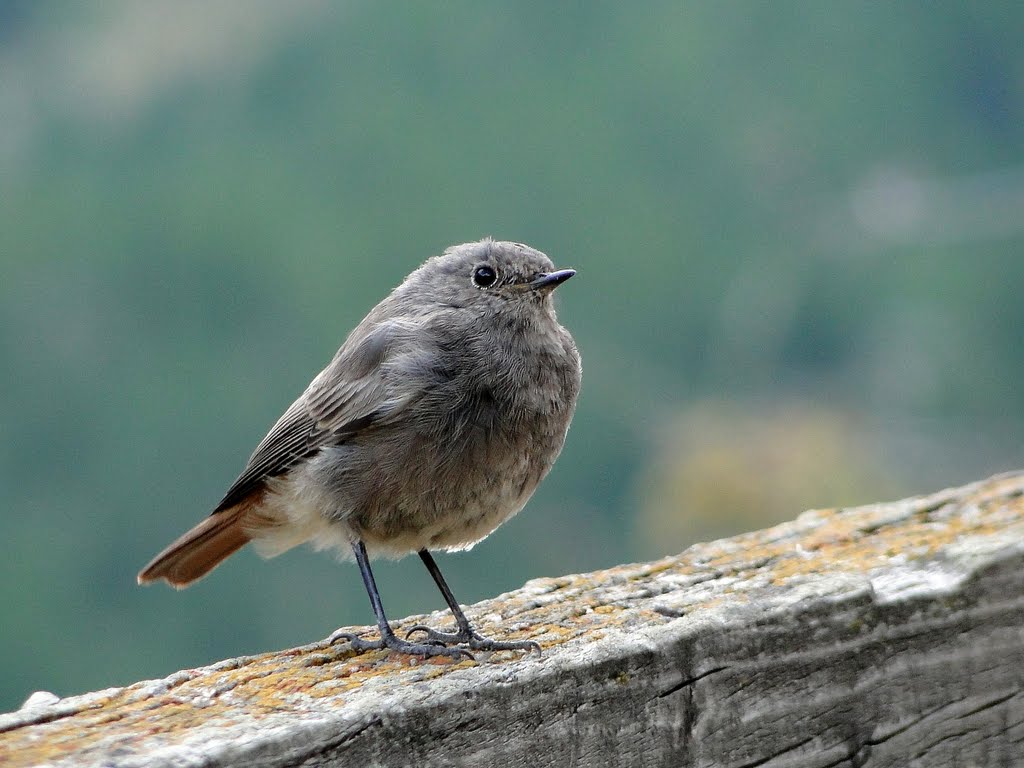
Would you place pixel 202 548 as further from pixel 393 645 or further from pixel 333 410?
pixel 393 645

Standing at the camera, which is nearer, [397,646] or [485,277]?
[397,646]

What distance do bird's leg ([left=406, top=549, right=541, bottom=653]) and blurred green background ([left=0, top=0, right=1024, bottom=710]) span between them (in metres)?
13.8

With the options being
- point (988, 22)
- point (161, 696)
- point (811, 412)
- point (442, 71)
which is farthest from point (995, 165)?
point (161, 696)

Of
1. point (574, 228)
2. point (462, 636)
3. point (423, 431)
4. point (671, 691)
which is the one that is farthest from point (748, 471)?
point (671, 691)

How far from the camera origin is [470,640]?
10.1 feet

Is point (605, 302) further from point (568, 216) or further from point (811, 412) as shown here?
point (811, 412)

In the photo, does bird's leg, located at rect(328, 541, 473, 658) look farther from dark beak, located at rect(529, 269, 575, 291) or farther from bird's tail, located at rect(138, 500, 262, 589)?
dark beak, located at rect(529, 269, 575, 291)

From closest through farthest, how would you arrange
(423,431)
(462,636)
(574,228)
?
(462,636)
(423,431)
(574,228)

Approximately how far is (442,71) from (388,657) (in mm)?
23188

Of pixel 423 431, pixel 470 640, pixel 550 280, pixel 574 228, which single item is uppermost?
pixel 574 228

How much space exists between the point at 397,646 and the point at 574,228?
846 inches

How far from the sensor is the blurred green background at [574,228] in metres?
21.0

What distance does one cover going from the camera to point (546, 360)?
4.34 m

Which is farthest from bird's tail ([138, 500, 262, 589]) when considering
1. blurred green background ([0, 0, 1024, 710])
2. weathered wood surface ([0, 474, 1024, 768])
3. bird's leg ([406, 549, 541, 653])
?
blurred green background ([0, 0, 1024, 710])
